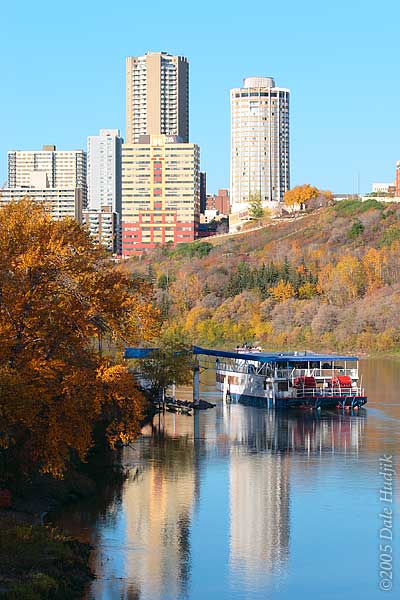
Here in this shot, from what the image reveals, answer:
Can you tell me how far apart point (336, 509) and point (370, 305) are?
4127 inches

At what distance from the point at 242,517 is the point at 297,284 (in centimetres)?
11858

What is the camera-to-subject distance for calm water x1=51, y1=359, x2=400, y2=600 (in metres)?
33.2

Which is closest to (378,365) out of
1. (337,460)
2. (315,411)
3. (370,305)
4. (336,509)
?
(370,305)

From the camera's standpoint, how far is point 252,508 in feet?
140

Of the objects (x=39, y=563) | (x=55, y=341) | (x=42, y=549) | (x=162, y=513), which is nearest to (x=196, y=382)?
(x=162, y=513)

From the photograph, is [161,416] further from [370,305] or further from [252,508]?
[370,305]

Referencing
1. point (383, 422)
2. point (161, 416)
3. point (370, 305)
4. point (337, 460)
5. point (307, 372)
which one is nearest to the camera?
point (337, 460)

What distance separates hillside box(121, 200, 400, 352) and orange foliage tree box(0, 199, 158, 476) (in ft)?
304

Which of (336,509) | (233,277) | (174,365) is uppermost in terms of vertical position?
(233,277)

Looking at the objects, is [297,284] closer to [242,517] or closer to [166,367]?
[166,367]

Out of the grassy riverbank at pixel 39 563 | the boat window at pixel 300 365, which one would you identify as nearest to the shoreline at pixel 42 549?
the grassy riverbank at pixel 39 563

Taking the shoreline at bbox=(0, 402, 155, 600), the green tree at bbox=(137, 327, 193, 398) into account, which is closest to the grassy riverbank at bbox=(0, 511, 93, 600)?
the shoreline at bbox=(0, 402, 155, 600)

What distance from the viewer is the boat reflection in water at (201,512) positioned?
33531 mm

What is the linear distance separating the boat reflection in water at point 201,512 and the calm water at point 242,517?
0.17ft
